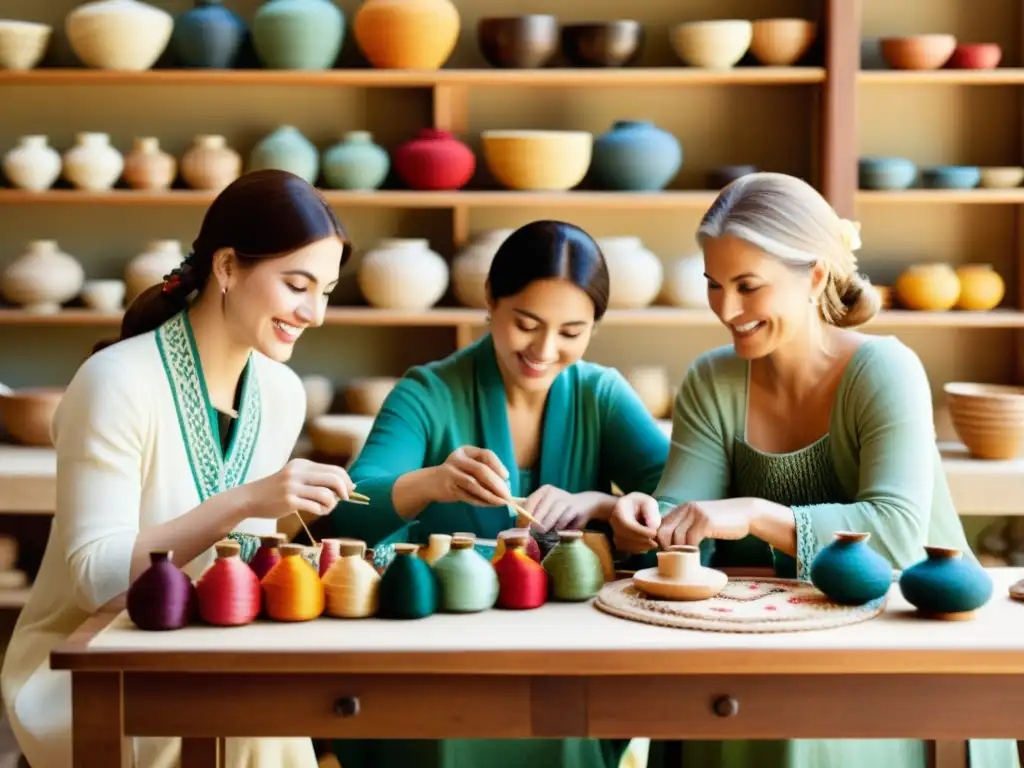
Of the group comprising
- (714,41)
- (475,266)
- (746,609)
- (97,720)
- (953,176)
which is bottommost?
(97,720)

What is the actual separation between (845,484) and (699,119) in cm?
290

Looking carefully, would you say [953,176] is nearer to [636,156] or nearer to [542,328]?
[636,156]

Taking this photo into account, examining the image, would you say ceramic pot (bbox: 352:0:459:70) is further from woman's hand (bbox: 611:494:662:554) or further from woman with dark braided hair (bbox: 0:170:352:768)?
woman's hand (bbox: 611:494:662:554)

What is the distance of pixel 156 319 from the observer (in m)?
2.38

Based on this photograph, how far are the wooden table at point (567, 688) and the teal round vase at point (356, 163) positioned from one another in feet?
10.1

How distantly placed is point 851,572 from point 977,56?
126 inches

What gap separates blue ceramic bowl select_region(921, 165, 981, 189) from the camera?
15.4ft

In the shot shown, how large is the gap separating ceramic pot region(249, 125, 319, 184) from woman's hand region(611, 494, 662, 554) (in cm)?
272

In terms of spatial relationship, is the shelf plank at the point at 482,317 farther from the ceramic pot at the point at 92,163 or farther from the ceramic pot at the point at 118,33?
the ceramic pot at the point at 118,33

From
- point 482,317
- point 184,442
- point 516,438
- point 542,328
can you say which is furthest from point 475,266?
point 184,442

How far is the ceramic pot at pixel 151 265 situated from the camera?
189 inches

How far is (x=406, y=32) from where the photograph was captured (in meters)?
4.62

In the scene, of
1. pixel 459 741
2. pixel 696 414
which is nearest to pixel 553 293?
pixel 696 414

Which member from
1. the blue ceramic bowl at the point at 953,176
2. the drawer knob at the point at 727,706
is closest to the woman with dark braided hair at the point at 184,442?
the drawer knob at the point at 727,706
